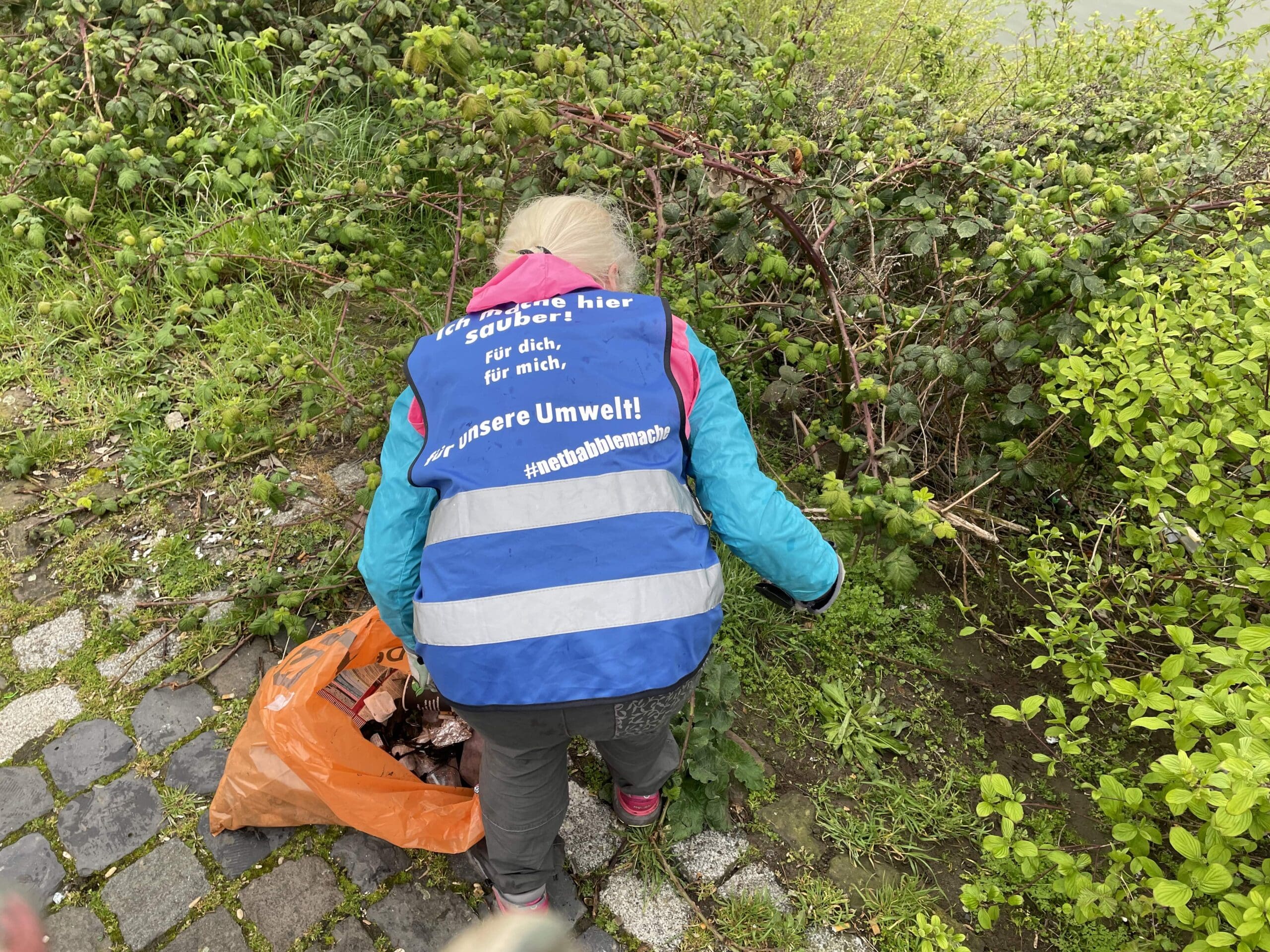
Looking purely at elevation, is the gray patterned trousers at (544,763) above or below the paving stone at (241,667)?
above

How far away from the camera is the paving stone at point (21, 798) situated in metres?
2.02

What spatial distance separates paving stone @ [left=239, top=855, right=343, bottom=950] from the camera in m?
1.86

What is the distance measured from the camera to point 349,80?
353 centimetres

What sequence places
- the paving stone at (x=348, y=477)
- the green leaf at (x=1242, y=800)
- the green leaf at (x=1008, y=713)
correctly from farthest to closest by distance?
the paving stone at (x=348, y=477) → the green leaf at (x=1008, y=713) → the green leaf at (x=1242, y=800)

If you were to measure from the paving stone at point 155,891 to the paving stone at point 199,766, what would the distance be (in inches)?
5.9

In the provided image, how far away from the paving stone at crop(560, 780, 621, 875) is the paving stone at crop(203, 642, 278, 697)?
1.04 m

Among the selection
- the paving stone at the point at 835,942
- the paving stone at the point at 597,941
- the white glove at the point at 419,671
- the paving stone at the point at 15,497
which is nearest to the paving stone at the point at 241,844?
the white glove at the point at 419,671

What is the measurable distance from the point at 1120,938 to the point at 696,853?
1053 mm

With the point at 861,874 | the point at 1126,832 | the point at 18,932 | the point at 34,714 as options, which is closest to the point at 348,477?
the point at 34,714

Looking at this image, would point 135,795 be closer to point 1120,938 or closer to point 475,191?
point 475,191

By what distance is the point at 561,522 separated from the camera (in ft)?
4.72

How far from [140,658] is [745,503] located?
2.00 metres

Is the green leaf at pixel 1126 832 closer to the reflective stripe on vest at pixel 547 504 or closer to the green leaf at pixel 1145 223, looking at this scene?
the reflective stripe on vest at pixel 547 504

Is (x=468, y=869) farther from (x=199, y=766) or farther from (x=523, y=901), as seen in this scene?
(x=199, y=766)
